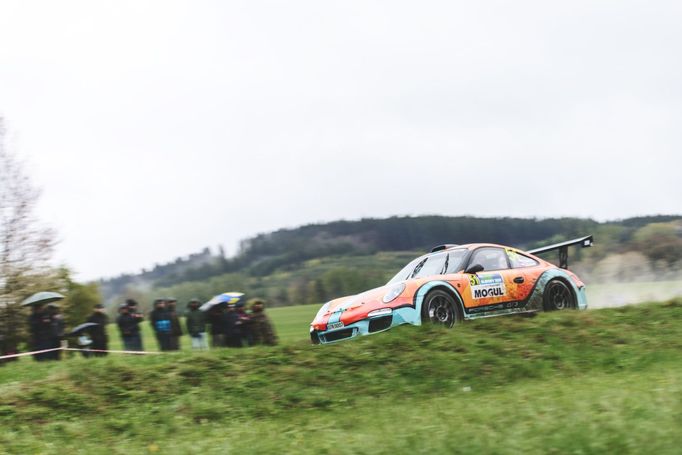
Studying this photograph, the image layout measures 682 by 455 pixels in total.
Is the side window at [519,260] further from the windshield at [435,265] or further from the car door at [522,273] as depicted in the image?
the windshield at [435,265]

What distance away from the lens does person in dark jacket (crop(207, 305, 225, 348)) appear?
1538 cm

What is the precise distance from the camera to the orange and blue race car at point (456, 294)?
11.1 m

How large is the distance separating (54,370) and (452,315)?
19.0 feet

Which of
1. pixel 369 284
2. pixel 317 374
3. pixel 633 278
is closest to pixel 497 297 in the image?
pixel 317 374

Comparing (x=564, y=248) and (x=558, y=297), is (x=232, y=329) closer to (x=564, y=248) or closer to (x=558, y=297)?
(x=558, y=297)

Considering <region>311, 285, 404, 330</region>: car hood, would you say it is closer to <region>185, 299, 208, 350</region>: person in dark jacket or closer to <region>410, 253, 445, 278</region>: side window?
<region>410, 253, 445, 278</region>: side window

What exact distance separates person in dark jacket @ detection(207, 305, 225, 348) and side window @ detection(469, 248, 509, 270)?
562 centimetres

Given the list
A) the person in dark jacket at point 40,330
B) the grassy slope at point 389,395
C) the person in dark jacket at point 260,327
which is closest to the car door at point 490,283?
the grassy slope at point 389,395

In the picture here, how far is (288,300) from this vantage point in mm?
60625

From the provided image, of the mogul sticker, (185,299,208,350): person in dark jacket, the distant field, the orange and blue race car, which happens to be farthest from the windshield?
the distant field

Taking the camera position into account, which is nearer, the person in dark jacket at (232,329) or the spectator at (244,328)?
the person in dark jacket at (232,329)

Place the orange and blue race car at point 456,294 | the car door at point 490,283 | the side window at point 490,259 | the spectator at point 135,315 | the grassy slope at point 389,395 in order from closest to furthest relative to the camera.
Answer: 1. the grassy slope at point 389,395
2. the orange and blue race car at point 456,294
3. the car door at point 490,283
4. the side window at point 490,259
5. the spectator at point 135,315

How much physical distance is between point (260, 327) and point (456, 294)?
16.1 ft

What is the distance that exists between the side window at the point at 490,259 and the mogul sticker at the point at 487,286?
0.30 m
